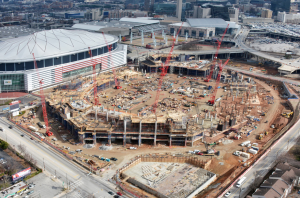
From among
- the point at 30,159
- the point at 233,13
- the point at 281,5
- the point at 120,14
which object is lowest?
the point at 30,159

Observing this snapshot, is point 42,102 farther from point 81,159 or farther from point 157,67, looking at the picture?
point 157,67

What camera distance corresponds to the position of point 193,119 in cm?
4850

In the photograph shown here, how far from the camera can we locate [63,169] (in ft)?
113

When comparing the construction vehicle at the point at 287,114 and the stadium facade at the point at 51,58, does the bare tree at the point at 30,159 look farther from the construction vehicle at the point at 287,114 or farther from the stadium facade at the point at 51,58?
the construction vehicle at the point at 287,114

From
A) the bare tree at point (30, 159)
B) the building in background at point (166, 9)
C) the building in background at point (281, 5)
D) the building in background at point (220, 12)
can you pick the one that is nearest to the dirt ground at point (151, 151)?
the bare tree at point (30, 159)

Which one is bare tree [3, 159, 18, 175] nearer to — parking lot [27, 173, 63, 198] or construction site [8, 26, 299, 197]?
parking lot [27, 173, 63, 198]

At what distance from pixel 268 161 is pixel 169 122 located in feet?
42.0

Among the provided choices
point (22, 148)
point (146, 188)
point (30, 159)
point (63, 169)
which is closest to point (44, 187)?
point (63, 169)

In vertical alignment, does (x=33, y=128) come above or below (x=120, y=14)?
below

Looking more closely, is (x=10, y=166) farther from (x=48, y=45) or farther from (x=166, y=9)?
(x=166, y=9)

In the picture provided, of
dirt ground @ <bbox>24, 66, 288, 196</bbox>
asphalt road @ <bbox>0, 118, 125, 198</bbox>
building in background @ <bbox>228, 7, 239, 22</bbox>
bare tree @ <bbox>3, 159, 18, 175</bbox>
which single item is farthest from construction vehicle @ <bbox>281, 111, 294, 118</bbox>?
building in background @ <bbox>228, 7, 239, 22</bbox>

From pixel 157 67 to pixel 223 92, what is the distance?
59.5 ft

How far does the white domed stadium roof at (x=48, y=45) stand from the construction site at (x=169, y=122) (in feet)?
20.7

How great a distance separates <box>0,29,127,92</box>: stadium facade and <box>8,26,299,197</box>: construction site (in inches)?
104
